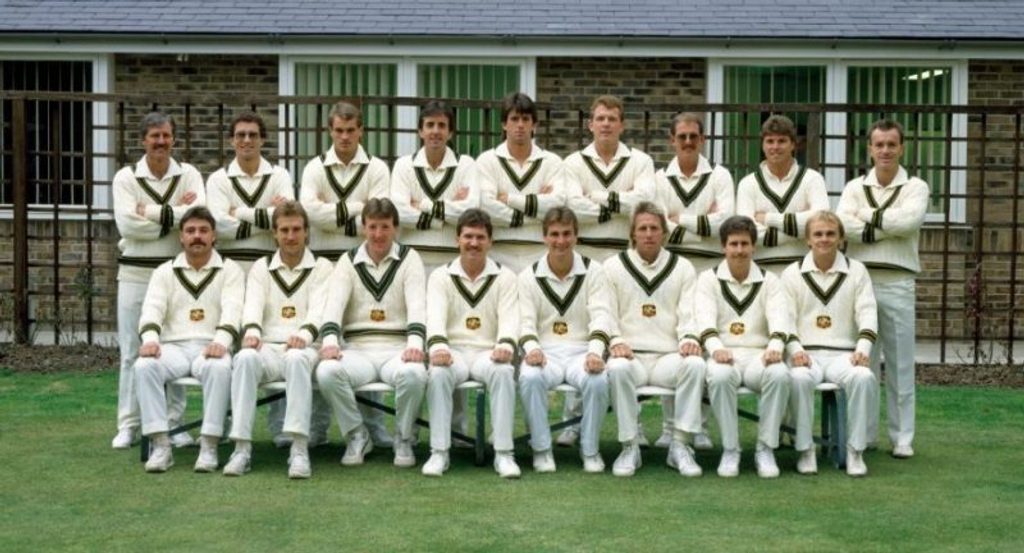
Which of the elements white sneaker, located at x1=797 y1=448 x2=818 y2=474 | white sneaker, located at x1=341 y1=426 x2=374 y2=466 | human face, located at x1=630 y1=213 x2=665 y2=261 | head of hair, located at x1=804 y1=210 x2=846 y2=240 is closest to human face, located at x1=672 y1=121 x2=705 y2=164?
human face, located at x1=630 y1=213 x2=665 y2=261

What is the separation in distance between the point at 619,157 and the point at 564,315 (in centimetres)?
116

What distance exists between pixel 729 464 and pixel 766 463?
20cm

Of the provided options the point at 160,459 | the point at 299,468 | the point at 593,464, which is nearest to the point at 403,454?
the point at 299,468

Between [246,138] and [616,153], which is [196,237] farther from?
[616,153]

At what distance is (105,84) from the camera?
653 inches

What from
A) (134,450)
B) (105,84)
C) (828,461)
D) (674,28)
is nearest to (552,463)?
(828,461)

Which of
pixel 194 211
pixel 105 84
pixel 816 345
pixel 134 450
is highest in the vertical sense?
pixel 105 84

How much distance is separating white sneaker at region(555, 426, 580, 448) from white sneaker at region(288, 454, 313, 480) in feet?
5.99

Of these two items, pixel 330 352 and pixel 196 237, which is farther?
pixel 196 237

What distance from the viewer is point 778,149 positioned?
9.64m

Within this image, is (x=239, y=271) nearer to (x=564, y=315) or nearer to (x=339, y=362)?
(x=339, y=362)

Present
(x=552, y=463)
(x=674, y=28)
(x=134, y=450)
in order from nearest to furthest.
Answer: (x=552, y=463) < (x=134, y=450) < (x=674, y=28)

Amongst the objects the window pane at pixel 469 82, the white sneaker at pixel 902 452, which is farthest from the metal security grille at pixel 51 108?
the white sneaker at pixel 902 452

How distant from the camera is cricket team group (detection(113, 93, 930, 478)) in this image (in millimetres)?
8938
